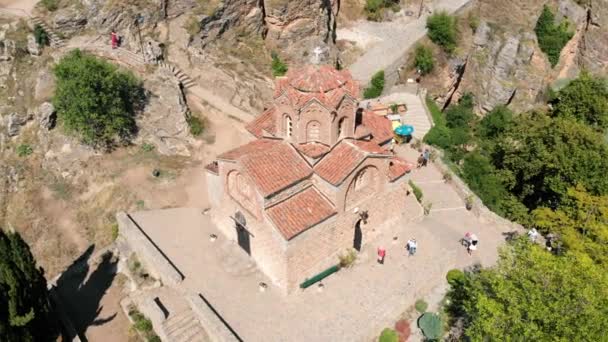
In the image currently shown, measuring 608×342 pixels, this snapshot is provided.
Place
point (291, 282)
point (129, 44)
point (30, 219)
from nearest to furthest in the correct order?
point (291, 282) → point (30, 219) → point (129, 44)

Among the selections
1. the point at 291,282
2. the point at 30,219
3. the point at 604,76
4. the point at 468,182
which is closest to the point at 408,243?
the point at 291,282

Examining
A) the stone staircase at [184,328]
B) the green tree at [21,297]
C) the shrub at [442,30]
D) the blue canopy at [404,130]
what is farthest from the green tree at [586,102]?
the green tree at [21,297]

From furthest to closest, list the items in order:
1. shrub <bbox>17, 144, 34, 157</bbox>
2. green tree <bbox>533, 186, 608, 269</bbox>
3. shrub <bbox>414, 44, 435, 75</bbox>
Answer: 1. shrub <bbox>414, 44, 435, 75</bbox>
2. shrub <bbox>17, 144, 34, 157</bbox>
3. green tree <bbox>533, 186, 608, 269</bbox>

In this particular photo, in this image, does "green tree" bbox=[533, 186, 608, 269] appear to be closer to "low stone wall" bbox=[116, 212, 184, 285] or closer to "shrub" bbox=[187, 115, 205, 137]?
"low stone wall" bbox=[116, 212, 184, 285]

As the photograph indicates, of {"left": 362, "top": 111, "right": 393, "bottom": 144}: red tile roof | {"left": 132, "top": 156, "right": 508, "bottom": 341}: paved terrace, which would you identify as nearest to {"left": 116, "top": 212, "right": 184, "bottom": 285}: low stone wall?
{"left": 132, "top": 156, "right": 508, "bottom": 341}: paved terrace

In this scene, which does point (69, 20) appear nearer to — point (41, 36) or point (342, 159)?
point (41, 36)

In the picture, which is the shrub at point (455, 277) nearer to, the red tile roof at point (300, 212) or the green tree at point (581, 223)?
the green tree at point (581, 223)

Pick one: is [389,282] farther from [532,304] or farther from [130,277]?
[130,277]
